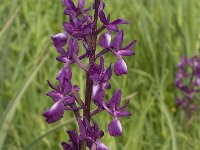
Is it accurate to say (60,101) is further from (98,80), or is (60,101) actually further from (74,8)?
(74,8)

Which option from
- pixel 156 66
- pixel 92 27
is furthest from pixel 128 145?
pixel 156 66

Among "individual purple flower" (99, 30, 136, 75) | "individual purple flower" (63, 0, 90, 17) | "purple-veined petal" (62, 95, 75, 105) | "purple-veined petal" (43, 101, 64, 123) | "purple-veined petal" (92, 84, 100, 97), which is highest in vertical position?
"individual purple flower" (63, 0, 90, 17)

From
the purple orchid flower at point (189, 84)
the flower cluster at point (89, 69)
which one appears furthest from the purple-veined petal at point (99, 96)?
the purple orchid flower at point (189, 84)

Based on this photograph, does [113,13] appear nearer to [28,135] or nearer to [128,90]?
[128,90]

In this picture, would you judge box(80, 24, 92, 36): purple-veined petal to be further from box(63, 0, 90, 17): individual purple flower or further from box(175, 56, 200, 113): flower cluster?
box(175, 56, 200, 113): flower cluster

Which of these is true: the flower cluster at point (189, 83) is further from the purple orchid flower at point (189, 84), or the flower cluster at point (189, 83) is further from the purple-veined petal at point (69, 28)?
the purple-veined petal at point (69, 28)

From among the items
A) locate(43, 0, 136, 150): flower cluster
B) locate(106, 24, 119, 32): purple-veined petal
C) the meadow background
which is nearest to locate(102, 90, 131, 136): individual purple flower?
locate(43, 0, 136, 150): flower cluster
